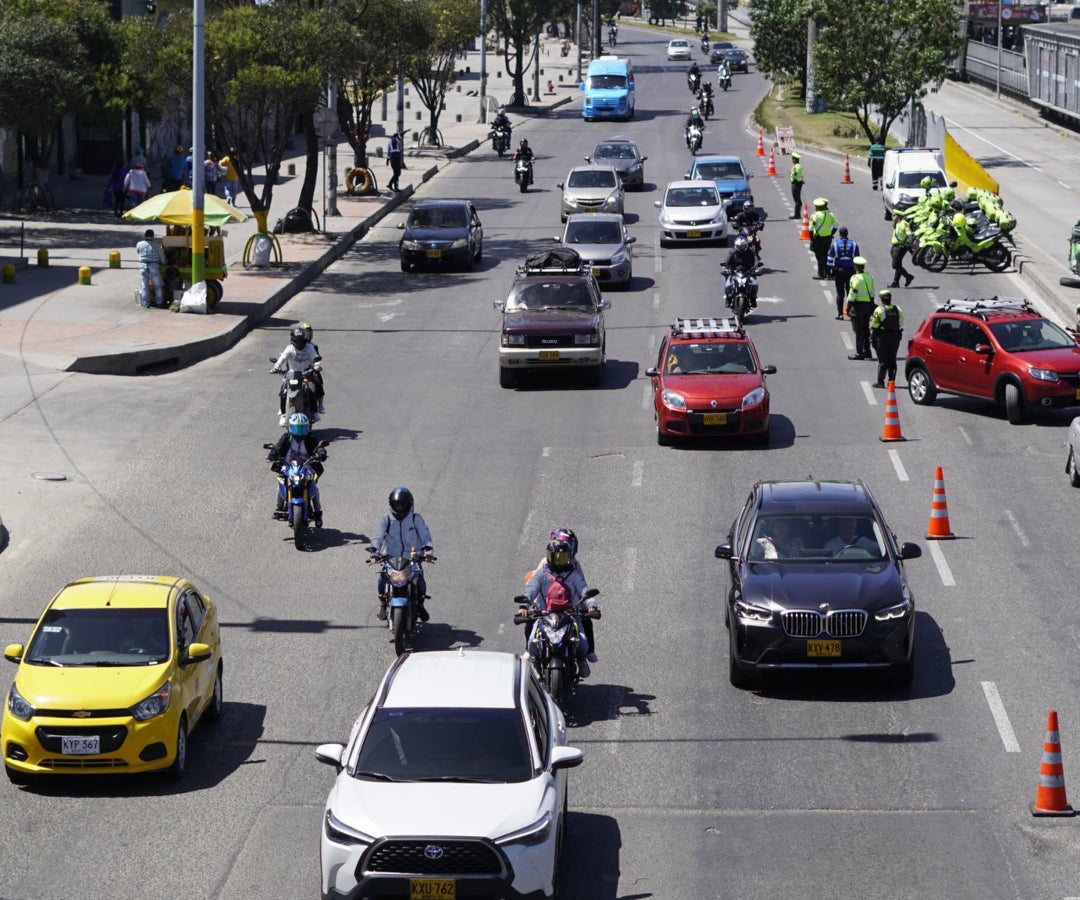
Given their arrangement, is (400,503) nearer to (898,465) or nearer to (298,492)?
(298,492)

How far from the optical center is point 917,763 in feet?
46.9

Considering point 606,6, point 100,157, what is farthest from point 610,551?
point 606,6

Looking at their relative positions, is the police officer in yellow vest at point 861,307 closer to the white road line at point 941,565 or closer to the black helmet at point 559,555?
the white road line at point 941,565

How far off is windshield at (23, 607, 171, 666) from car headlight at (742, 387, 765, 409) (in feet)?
41.0

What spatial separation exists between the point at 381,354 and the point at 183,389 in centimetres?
429

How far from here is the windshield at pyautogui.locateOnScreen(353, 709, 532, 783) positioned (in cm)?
1161

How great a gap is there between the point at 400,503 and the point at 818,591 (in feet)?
13.7

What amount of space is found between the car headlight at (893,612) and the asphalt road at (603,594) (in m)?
0.81

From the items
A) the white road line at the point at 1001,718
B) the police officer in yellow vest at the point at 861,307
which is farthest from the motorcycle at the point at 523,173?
the white road line at the point at 1001,718

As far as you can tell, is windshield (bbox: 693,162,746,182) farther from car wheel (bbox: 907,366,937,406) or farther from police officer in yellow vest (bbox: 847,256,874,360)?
car wheel (bbox: 907,366,937,406)

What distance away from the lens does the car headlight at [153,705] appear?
1363 cm

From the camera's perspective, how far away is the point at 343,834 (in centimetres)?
1093

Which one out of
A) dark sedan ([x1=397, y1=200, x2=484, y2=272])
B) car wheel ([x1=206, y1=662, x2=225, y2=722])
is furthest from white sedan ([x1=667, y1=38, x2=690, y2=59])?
car wheel ([x1=206, y1=662, x2=225, y2=722])

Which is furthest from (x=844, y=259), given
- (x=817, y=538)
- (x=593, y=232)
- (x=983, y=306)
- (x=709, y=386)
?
(x=817, y=538)
